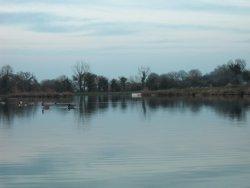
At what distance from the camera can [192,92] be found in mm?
98750

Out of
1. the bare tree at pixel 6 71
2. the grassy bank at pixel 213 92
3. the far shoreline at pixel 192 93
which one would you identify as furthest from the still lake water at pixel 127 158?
the bare tree at pixel 6 71

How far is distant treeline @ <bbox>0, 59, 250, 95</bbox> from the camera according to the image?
112 meters

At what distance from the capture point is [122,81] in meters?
129

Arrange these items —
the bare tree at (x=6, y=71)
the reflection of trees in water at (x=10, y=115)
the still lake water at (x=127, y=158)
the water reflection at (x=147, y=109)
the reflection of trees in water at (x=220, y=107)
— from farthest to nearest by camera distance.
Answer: the bare tree at (x=6, y=71) → the reflection of trees in water at (x=220, y=107) → the water reflection at (x=147, y=109) → the reflection of trees in water at (x=10, y=115) → the still lake water at (x=127, y=158)

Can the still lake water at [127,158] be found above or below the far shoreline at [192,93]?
below

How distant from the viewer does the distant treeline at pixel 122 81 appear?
369 ft

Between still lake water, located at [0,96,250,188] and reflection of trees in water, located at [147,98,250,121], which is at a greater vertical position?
reflection of trees in water, located at [147,98,250,121]

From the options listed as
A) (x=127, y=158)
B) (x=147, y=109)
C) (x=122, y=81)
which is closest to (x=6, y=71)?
(x=122, y=81)

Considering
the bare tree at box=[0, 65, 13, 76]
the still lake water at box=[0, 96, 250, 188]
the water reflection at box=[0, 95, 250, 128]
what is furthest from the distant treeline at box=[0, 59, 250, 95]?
the still lake water at box=[0, 96, 250, 188]

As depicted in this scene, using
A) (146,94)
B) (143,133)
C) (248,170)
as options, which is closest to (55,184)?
(248,170)

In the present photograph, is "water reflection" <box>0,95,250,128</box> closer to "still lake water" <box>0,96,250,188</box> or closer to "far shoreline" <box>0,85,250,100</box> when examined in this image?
"still lake water" <box>0,96,250,188</box>

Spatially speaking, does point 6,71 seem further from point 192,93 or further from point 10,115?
point 10,115

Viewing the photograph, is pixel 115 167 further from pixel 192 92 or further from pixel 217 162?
pixel 192 92

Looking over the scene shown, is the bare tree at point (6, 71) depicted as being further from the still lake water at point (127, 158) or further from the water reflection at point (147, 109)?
the still lake water at point (127, 158)
